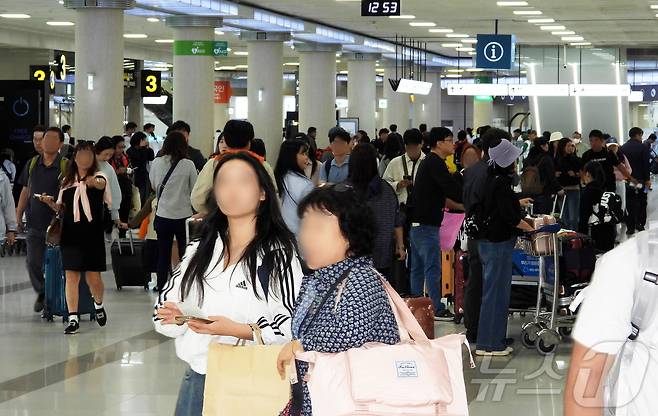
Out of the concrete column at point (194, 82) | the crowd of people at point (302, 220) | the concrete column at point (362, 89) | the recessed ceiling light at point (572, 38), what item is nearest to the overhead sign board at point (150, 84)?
the concrete column at point (362, 89)

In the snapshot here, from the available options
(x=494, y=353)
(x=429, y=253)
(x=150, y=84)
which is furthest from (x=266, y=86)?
(x=494, y=353)

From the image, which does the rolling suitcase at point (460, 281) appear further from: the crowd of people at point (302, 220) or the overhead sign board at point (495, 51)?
the overhead sign board at point (495, 51)

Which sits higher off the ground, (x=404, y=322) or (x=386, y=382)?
(x=404, y=322)

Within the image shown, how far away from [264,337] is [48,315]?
7.89 m

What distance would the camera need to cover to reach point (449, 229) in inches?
450

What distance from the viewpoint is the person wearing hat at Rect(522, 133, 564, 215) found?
51.6ft

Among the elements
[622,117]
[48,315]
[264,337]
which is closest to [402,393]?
[264,337]

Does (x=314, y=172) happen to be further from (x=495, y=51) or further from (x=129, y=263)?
(x=495, y=51)

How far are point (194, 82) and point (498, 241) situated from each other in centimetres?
1828

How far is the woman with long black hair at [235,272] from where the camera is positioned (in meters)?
3.80

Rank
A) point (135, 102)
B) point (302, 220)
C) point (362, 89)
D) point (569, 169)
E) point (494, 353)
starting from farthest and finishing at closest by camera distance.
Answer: point (135, 102), point (362, 89), point (569, 169), point (494, 353), point (302, 220)

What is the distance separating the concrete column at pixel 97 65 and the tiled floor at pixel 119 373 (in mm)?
10468

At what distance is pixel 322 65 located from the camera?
34.9m

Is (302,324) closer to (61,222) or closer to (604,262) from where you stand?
(604,262)
